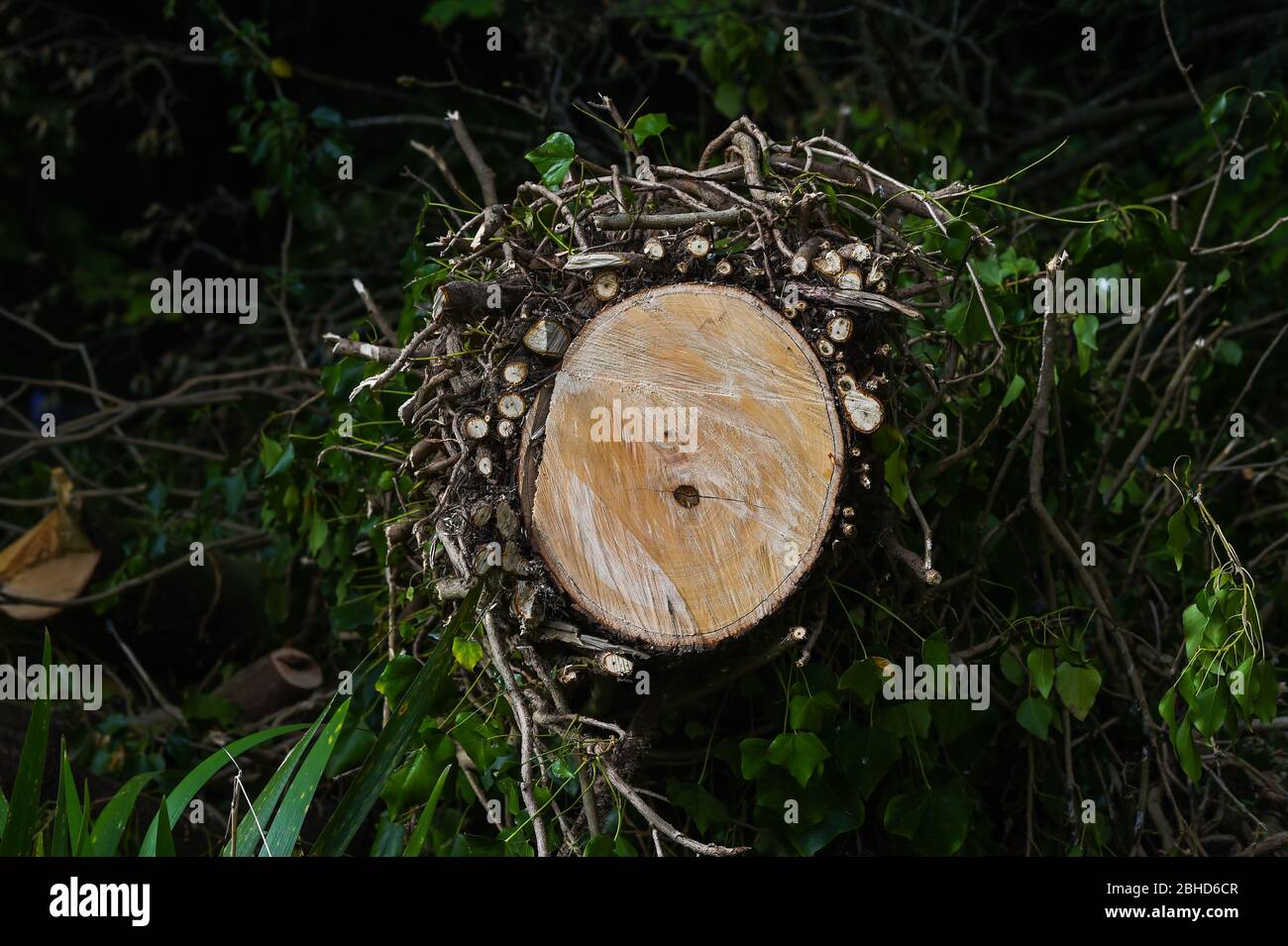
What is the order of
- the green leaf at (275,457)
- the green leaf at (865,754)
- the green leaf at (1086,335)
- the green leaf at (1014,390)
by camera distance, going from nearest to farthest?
the green leaf at (865,754) < the green leaf at (1014,390) < the green leaf at (1086,335) < the green leaf at (275,457)

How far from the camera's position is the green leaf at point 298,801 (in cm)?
193

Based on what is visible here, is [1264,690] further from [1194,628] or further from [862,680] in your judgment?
[862,680]

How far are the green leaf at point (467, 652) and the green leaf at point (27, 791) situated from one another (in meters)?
0.64

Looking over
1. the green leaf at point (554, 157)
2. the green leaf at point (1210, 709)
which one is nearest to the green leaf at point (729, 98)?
the green leaf at point (554, 157)

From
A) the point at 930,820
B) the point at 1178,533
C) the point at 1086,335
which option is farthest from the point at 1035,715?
the point at 1086,335

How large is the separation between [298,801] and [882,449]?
106cm

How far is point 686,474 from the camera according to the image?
6.72 feet

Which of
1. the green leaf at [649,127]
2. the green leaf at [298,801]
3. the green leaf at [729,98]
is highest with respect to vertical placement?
the green leaf at [729,98]

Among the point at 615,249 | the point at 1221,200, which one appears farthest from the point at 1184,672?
the point at 1221,200

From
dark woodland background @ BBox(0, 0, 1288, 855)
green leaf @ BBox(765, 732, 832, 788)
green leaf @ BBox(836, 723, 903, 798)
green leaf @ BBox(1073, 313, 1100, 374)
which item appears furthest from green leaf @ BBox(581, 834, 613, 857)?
green leaf @ BBox(1073, 313, 1100, 374)

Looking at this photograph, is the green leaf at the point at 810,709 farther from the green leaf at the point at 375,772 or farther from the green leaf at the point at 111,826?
the green leaf at the point at 111,826

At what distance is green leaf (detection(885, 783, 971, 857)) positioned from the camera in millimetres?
2207
